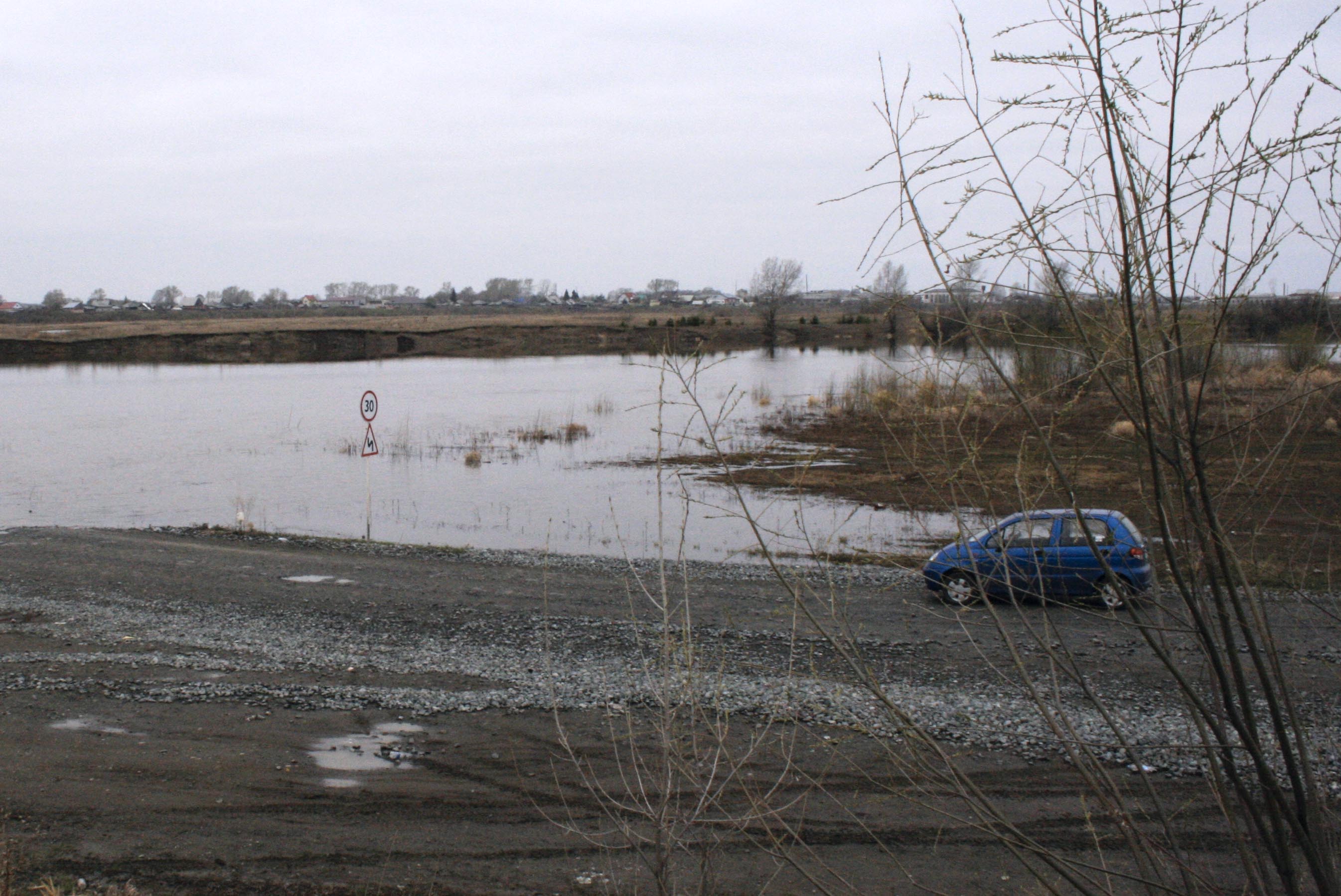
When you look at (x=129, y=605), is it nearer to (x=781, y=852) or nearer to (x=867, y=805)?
(x=867, y=805)

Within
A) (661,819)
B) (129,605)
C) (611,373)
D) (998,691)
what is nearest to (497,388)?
(611,373)

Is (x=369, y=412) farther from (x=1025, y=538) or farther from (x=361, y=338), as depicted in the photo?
(x=361, y=338)

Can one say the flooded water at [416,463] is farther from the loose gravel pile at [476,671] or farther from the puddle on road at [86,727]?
the puddle on road at [86,727]

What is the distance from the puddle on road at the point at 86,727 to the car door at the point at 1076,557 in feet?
27.3

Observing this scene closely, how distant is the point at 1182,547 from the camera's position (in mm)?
3467

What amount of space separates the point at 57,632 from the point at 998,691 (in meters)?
11.4

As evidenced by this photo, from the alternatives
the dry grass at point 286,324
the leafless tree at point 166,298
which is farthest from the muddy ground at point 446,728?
the leafless tree at point 166,298

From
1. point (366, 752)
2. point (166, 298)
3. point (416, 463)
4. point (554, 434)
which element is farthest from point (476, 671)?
point (166, 298)

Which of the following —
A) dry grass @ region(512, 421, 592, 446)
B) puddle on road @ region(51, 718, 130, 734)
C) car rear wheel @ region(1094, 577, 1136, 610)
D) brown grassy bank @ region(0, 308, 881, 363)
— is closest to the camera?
car rear wheel @ region(1094, 577, 1136, 610)

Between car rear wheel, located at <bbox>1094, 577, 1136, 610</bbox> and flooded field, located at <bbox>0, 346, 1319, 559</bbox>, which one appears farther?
flooded field, located at <bbox>0, 346, 1319, 559</bbox>

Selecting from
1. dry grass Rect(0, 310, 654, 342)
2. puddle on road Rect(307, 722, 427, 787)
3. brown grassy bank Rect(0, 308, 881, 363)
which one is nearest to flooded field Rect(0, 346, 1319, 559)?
puddle on road Rect(307, 722, 427, 787)

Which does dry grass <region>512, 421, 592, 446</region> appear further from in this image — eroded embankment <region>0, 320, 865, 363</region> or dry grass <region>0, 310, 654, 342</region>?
dry grass <region>0, 310, 654, 342</region>

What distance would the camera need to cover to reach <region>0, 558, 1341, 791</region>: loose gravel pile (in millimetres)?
9625

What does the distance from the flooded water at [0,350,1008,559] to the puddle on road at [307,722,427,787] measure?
344 cm
